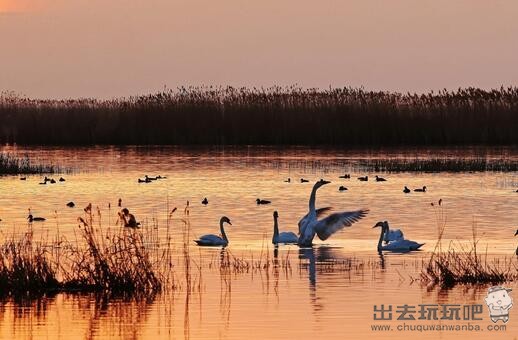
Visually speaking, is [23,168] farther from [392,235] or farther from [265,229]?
[392,235]

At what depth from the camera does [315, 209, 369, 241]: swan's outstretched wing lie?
A: 1527 cm

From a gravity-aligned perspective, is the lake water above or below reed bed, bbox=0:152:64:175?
below

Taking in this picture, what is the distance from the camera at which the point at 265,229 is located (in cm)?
1745

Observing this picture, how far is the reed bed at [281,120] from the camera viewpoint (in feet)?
119

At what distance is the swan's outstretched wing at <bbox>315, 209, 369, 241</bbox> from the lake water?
155 mm

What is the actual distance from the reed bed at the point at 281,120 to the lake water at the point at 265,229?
70 cm

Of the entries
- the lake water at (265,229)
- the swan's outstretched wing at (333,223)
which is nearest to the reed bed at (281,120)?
the lake water at (265,229)

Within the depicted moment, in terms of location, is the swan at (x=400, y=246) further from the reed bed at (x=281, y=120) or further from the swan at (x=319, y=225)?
the reed bed at (x=281, y=120)

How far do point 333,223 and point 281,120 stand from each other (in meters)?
22.0

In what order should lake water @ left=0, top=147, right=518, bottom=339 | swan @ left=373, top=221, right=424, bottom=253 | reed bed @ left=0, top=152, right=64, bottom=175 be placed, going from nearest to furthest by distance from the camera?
1. lake water @ left=0, top=147, right=518, bottom=339
2. swan @ left=373, top=221, right=424, bottom=253
3. reed bed @ left=0, top=152, right=64, bottom=175

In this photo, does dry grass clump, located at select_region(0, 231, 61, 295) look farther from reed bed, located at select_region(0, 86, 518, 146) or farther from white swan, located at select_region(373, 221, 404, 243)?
reed bed, located at select_region(0, 86, 518, 146)

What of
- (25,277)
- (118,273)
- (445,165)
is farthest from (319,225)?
(445,165)

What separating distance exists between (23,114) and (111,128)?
266cm

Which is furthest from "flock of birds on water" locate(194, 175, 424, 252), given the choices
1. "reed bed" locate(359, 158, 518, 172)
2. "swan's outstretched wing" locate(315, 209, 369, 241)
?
"reed bed" locate(359, 158, 518, 172)
